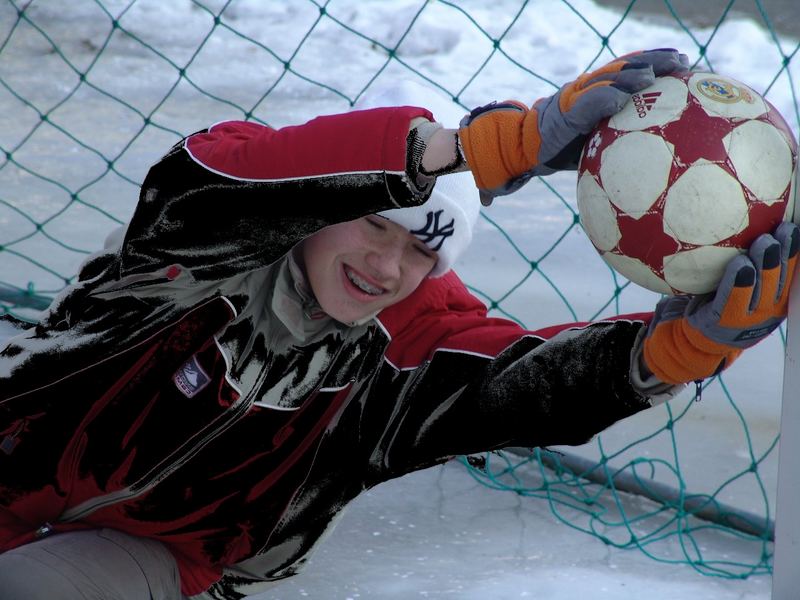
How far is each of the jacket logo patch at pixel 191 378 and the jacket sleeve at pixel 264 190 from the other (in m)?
0.17

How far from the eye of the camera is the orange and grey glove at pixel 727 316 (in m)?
1.12

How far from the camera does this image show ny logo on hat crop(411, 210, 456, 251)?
4.60 feet

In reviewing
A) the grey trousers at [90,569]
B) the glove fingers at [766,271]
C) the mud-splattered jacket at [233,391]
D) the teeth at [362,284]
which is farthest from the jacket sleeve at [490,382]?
the grey trousers at [90,569]

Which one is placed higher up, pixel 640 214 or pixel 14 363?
pixel 640 214

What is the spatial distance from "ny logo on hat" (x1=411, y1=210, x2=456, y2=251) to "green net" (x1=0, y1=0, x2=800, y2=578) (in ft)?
1.26

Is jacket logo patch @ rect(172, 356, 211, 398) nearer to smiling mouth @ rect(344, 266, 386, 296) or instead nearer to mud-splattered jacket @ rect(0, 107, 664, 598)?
mud-splattered jacket @ rect(0, 107, 664, 598)

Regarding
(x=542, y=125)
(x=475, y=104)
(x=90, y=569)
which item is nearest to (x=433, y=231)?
(x=542, y=125)

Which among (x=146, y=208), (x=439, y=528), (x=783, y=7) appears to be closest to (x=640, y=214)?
(x=146, y=208)

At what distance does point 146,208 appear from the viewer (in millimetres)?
1268

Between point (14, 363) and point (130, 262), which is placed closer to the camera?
point (130, 262)

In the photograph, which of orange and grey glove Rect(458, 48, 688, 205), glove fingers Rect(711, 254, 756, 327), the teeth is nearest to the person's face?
the teeth

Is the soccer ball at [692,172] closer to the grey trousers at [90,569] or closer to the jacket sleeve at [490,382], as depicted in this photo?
the jacket sleeve at [490,382]

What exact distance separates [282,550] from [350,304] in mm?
401

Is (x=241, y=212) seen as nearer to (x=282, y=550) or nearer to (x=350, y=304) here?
(x=350, y=304)
